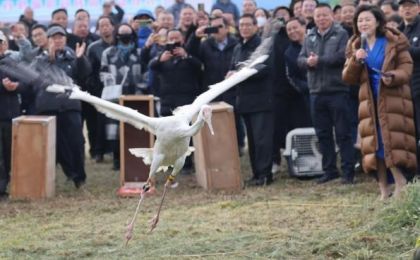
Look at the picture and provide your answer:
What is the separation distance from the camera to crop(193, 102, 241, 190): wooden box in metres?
12.7

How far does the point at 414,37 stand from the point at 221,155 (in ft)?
9.04

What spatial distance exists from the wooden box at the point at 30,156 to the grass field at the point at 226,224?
9.5 inches

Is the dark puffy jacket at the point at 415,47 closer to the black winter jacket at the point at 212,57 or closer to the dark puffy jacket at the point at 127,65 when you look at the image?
the black winter jacket at the point at 212,57

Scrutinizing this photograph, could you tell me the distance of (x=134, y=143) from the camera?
1334 cm

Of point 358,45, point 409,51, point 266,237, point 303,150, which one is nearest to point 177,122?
point 266,237

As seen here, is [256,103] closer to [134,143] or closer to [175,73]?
[175,73]

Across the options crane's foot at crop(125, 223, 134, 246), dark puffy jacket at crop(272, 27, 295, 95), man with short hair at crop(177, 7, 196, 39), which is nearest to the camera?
crane's foot at crop(125, 223, 134, 246)

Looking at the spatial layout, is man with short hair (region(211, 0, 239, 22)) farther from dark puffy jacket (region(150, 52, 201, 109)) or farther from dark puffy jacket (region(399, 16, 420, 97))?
dark puffy jacket (region(399, 16, 420, 97))

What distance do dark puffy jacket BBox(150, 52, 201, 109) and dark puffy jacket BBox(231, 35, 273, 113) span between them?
922 mm

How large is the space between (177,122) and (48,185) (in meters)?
3.39

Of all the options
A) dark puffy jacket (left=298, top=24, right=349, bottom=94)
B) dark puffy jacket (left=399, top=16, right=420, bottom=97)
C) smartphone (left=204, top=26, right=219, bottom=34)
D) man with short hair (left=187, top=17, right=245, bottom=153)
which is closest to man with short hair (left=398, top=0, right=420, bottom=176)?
dark puffy jacket (left=399, top=16, right=420, bottom=97)

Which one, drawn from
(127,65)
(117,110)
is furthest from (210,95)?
(127,65)

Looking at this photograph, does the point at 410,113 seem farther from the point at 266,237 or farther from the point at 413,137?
the point at 266,237

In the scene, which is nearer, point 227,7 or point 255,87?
point 255,87
